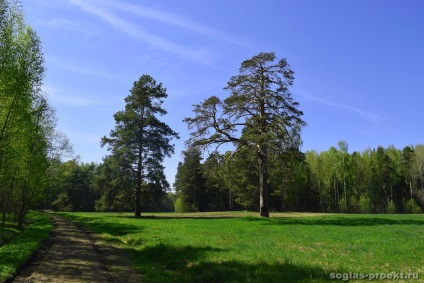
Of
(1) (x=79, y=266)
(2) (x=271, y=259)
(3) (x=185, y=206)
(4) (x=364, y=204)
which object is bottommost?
(3) (x=185, y=206)

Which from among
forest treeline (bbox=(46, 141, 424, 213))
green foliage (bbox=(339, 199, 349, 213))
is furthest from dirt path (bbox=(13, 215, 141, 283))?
green foliage (bbox=(339, 199, 349, 213))

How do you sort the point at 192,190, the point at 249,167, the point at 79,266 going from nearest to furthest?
the point at 79,266 → the point at 249,167 → the point at 192,190

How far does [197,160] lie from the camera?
44.2 m

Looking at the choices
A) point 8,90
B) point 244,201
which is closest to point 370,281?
point 8,90

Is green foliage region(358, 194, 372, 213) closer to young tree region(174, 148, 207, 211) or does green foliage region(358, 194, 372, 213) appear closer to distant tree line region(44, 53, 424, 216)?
distant tree line region(44, 53, 424, 216)

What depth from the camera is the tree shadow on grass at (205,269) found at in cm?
1045

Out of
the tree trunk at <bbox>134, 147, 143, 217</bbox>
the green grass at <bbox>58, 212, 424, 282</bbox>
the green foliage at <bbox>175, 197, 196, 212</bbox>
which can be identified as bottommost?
the green foliage at <bbox>175, 197, 196, 212</bbox>

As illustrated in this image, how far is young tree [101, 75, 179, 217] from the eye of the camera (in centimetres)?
5109

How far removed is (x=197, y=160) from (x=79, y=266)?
30337 millimetres

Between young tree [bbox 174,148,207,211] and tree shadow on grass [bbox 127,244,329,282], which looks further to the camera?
young tree [bbox 174,148,207,211]

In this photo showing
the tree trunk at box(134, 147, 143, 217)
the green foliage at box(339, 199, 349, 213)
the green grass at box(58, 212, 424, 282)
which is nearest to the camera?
the green grass at box(58, 212, 424, 282)

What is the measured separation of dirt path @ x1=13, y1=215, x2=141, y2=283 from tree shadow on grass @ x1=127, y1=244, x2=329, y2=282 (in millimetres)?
955

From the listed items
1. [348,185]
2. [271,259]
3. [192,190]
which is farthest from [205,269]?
[348,185]

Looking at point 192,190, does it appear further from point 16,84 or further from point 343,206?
point 16,84
